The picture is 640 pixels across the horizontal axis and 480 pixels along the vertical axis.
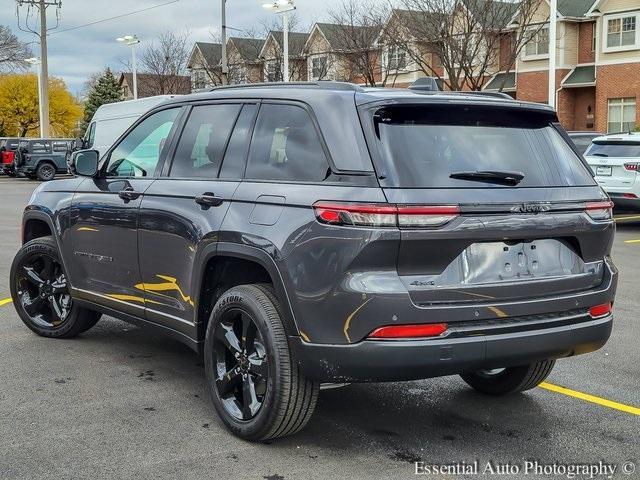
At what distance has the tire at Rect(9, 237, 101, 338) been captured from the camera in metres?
6.38

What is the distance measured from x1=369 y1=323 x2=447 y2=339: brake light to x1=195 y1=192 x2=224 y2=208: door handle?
1300 millimetres

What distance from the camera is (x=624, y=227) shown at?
15.9 meters

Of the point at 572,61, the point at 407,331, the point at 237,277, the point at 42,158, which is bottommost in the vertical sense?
the point at 407,331

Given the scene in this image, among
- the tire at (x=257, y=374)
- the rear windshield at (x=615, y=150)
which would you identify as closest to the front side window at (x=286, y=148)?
the tire at (x=257, y=374)

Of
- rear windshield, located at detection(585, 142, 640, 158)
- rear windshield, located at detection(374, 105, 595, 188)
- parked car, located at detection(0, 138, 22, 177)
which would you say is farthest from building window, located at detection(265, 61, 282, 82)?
rear windshield, located at detection(374, 105, 595, 188)

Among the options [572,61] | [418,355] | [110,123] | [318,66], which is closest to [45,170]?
[110,123]

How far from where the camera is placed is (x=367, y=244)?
371 centimetres

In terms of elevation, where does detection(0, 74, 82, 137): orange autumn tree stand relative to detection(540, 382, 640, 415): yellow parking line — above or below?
above

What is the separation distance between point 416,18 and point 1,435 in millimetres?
31613

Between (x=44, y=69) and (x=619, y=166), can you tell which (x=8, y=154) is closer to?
(x=44, y=69)

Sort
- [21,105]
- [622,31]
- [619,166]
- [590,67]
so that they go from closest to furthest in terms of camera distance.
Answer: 1. [619,166]
2. [622,31]
3. [590,67]
4. [21,105]

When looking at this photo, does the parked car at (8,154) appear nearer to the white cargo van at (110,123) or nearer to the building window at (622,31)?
the white cargo van at (110,123)

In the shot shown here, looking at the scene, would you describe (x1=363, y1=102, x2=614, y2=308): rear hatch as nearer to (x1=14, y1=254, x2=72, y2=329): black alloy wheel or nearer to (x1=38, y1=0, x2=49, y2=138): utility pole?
(x1=14, y1=254, x2=72, y2=329): black alloy wheel

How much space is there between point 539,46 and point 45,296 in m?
37.2
